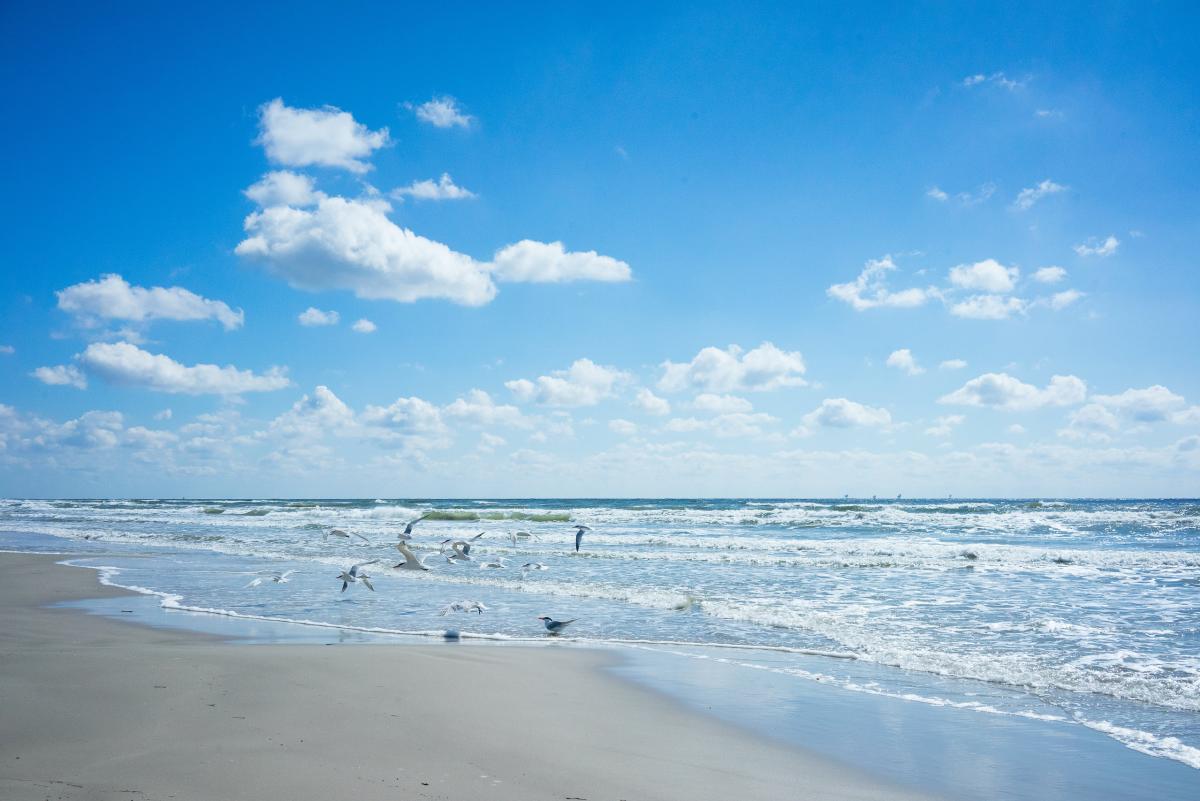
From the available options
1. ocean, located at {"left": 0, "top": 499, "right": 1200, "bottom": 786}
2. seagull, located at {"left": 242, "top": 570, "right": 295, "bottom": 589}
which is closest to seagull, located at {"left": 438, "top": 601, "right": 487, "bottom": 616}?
ocean, located at {"left": 0, "top": 499, "right": 1200, "bottom": 786}

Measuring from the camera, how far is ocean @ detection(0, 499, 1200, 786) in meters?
7.24

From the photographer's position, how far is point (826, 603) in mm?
12312

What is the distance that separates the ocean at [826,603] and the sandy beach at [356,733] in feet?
7.28

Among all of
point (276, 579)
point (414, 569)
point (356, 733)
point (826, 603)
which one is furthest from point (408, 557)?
point (356, 733)

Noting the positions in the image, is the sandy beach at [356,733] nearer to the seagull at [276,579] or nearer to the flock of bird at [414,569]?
the flock of bird at [414,569]

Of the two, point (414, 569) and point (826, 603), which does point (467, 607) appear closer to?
point (414, 569)

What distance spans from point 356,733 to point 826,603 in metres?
9.03

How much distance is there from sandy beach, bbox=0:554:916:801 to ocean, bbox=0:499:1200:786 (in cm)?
222

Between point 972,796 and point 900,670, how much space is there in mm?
3532

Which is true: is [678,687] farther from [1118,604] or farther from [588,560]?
[588,560]

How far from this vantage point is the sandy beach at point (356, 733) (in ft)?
14.0

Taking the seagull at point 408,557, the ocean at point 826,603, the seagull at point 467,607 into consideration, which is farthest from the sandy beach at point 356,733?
the seagull at point 408,557

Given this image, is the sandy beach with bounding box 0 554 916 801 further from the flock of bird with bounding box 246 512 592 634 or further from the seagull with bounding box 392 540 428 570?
the seagull with bounding box 392 540 428 570

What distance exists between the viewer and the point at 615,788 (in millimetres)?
4410
